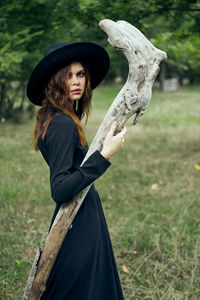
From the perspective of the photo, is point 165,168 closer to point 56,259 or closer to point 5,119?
point 56,259

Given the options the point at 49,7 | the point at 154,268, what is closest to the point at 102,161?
the point at 154,268

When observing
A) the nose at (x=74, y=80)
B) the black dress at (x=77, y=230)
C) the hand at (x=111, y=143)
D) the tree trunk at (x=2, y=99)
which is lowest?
the tree trunk at (x=2, y=99)

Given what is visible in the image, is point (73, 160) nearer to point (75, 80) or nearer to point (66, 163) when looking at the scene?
point (66, 163)

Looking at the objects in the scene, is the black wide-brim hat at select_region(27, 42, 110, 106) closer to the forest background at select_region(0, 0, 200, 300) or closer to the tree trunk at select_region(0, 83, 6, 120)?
the forest background at select_region(0, 0, 200, 300)

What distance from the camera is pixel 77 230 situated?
192 cm

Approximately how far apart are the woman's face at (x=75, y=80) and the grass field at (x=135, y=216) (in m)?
0.40

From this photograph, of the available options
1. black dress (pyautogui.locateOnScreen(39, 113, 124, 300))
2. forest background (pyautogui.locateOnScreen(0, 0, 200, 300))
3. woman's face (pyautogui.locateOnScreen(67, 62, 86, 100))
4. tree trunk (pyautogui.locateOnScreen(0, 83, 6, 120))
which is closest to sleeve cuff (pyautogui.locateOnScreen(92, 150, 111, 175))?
black dress (pyautogui.locateOnScreen(39, 113, 124, 300))

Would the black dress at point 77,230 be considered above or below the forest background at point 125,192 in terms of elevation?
above

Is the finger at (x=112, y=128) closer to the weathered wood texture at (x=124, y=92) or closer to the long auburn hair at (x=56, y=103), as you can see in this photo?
the weathered wood texture at (x=124, y=92)

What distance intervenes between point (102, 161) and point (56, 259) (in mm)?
653

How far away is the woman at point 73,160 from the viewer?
5.66 feet

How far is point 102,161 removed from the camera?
1752 mm

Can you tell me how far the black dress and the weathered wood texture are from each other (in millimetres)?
81

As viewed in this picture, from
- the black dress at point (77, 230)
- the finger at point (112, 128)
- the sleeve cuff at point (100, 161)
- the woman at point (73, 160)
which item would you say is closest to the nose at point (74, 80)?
the woman at point (73, 160)
